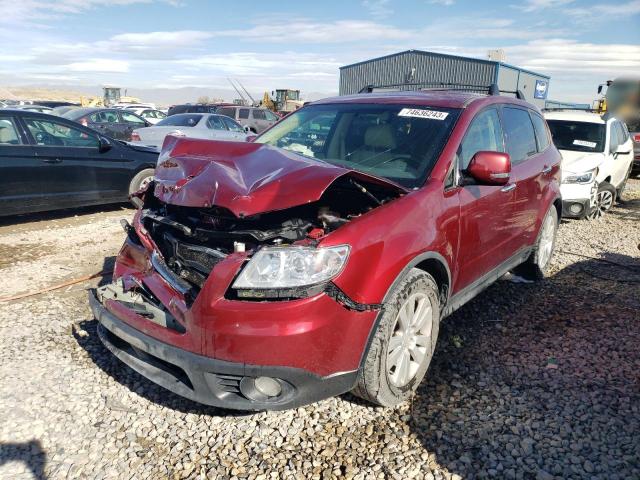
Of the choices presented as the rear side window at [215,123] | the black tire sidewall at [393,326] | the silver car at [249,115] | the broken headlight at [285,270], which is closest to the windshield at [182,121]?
the rear side window at [215,123]

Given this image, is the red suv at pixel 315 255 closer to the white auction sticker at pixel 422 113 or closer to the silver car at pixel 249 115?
the white auction sticker at pixel 422 113

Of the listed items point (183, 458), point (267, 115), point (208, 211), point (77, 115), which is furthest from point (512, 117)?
point (267, 115)

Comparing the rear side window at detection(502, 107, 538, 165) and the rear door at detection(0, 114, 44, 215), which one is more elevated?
the rear side window at detection(502, 107, 538, 165)

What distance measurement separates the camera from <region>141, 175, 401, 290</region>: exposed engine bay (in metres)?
2.68

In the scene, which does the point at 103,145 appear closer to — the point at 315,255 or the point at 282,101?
the point at 315,255

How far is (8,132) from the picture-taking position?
6555 mm

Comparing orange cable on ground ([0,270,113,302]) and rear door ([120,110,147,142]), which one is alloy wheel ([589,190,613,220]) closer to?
orange cable on ground ([0,270,113,302])

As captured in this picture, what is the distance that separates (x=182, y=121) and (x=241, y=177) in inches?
467

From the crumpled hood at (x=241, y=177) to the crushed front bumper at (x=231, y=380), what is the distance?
78 centimetres

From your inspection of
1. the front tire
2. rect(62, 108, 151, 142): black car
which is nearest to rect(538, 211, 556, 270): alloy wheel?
the front tire

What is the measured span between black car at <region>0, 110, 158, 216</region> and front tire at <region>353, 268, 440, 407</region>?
5.81 meters

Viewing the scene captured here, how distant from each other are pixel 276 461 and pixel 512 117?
3.44 metres

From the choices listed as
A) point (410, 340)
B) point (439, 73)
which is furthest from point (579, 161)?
point (439, 73)

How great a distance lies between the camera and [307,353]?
91.6 inches
